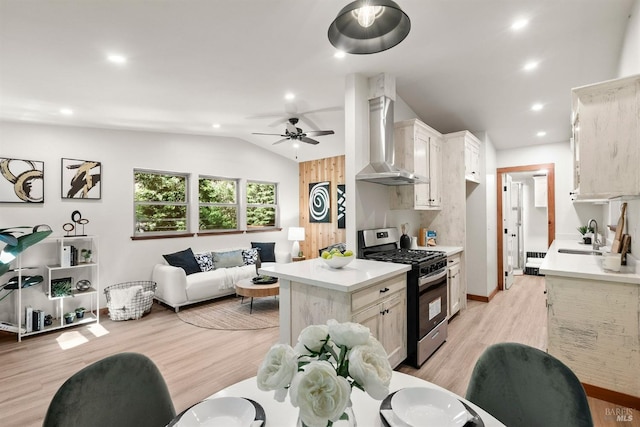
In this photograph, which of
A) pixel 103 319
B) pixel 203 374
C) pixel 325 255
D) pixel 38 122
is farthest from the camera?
pixel 103 319

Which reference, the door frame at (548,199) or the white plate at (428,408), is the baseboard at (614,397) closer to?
the white plate at (428,408)

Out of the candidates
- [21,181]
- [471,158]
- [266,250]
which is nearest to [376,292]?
[471,158]

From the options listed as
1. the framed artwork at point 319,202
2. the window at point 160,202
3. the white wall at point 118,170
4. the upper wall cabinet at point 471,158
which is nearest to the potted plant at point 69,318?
the white wall at point 118,170

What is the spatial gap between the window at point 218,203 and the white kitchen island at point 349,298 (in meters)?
3.65

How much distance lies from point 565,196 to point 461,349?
4.02 m

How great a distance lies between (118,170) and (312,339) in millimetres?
4989

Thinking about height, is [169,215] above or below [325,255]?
above

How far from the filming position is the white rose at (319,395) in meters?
0.59

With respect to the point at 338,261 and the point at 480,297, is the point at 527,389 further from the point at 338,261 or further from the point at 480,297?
the point at 480,297

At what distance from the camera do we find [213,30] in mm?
2207

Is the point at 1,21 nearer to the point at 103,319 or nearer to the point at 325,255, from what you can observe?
the point at 325,255

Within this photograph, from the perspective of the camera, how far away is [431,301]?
9.32 ft

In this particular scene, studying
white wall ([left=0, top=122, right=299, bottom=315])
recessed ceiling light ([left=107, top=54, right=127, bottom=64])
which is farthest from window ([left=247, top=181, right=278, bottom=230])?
recessed ceiling light ([left=107, top=54, right=127, bottom=64])

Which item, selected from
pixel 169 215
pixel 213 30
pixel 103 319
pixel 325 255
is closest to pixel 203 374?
pixel 325 255
